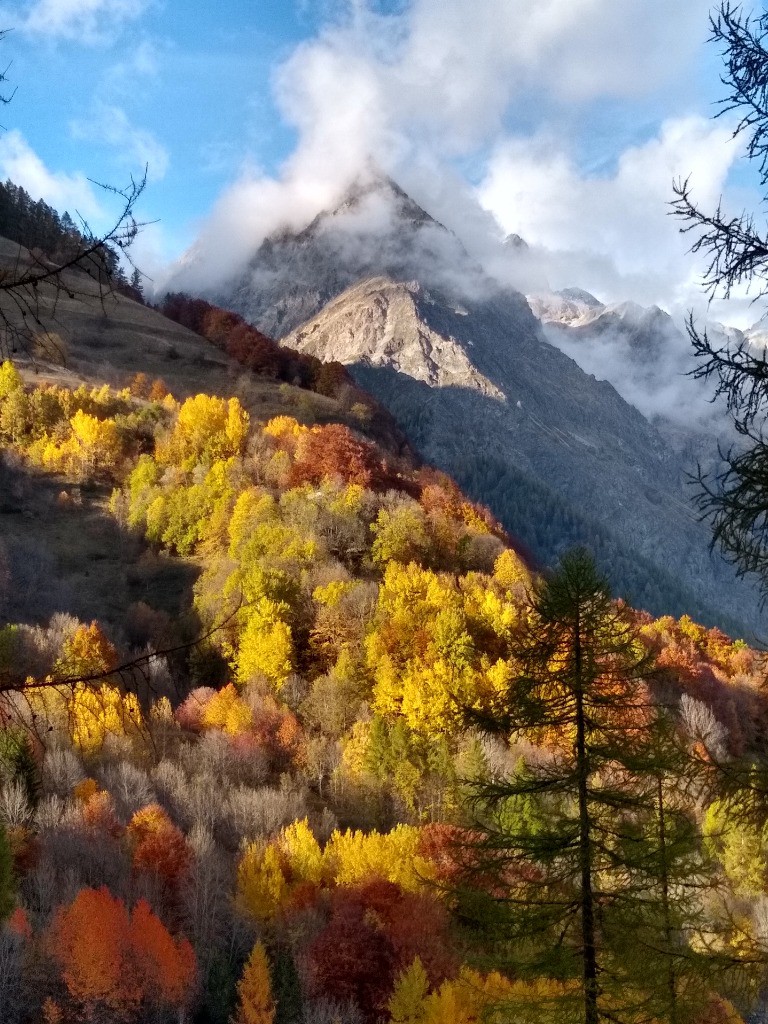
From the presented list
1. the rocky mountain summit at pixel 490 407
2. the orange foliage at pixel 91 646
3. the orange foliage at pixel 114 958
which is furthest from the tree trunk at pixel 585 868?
the rocky mountain summit at pixel 490 407

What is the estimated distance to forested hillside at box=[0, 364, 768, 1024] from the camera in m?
7.96

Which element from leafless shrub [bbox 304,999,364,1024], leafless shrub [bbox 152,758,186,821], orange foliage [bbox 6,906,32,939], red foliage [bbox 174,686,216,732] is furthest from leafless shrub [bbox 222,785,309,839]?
orange foliage [bbox 6,906,32,939]

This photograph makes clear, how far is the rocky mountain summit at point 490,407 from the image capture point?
137000mm

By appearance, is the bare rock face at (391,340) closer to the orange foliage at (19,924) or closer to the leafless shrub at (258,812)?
the leafless shrub at (258,812)

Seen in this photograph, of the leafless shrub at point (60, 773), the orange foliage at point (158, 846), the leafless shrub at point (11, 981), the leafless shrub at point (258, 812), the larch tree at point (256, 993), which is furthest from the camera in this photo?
the leafless shrub at point (258, 812)

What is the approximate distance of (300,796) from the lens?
1078 inches

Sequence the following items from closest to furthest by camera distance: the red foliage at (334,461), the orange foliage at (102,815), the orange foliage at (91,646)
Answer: the orange foliage at (102,815) → the orange foliage at (91,646) → the red foliage at (334,461)

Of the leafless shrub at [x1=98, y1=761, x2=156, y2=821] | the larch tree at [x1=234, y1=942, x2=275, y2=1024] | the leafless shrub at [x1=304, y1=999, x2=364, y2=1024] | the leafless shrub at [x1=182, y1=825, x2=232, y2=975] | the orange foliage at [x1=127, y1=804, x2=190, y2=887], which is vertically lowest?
the leafless shrub at [x1=304, y1=999, x2=364, y2=1024]

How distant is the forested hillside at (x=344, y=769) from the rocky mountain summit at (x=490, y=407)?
8551 cm

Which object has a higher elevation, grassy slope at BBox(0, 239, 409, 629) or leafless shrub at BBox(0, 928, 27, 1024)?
grassy slope at BBox(0, 239, 409, 629)

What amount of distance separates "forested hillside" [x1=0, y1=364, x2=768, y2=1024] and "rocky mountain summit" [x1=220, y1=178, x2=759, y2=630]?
85.5 metres

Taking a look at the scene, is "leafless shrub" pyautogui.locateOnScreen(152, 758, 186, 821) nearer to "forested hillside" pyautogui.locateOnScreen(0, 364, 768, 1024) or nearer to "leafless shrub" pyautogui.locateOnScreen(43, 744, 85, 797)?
"forested hillside" pyautogui.locateOnScreen(0, 364, 768, 1024)

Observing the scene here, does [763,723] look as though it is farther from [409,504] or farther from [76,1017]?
[76,1017]

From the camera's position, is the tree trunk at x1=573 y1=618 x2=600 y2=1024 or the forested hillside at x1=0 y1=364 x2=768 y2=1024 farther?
the forested hillside at x1=0 y1=364 x2=768 y2=1024
